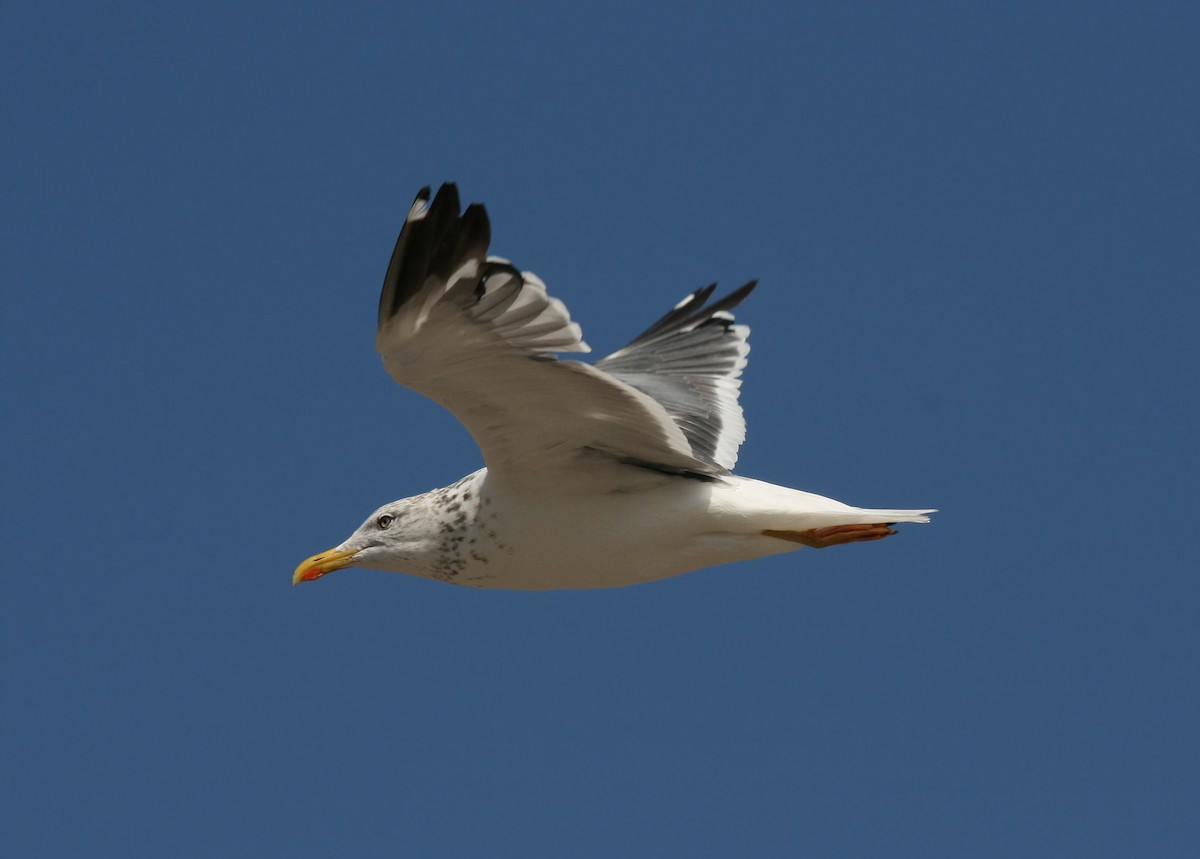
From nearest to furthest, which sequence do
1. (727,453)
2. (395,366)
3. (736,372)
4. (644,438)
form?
(395,366) < (644,438) < (727,453) < (736,372)

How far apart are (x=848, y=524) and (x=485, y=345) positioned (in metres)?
2.18

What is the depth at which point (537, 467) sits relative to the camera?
7.12m

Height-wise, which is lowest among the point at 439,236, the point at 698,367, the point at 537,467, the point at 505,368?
the point at 537,467

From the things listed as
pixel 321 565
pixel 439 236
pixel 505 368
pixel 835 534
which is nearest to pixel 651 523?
pixel 835 534

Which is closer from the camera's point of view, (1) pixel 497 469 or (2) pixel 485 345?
(2) pixel 485 345

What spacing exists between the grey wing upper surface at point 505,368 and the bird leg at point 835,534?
1.49 feet

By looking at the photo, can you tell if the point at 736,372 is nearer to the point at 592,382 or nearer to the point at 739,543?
the point at 739,543

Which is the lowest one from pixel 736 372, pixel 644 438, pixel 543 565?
pixel 543 565

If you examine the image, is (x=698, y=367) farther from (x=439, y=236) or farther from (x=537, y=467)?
(x=439, y=236)

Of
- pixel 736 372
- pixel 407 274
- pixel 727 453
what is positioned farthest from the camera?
pixel 736 372

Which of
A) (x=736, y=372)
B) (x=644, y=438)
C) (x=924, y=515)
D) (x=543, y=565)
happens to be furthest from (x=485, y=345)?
(x=736, y=372)

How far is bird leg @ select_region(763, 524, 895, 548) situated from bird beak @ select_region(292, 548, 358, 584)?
87.6 inches

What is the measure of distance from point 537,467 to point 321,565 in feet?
5.28

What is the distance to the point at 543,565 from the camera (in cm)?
745
